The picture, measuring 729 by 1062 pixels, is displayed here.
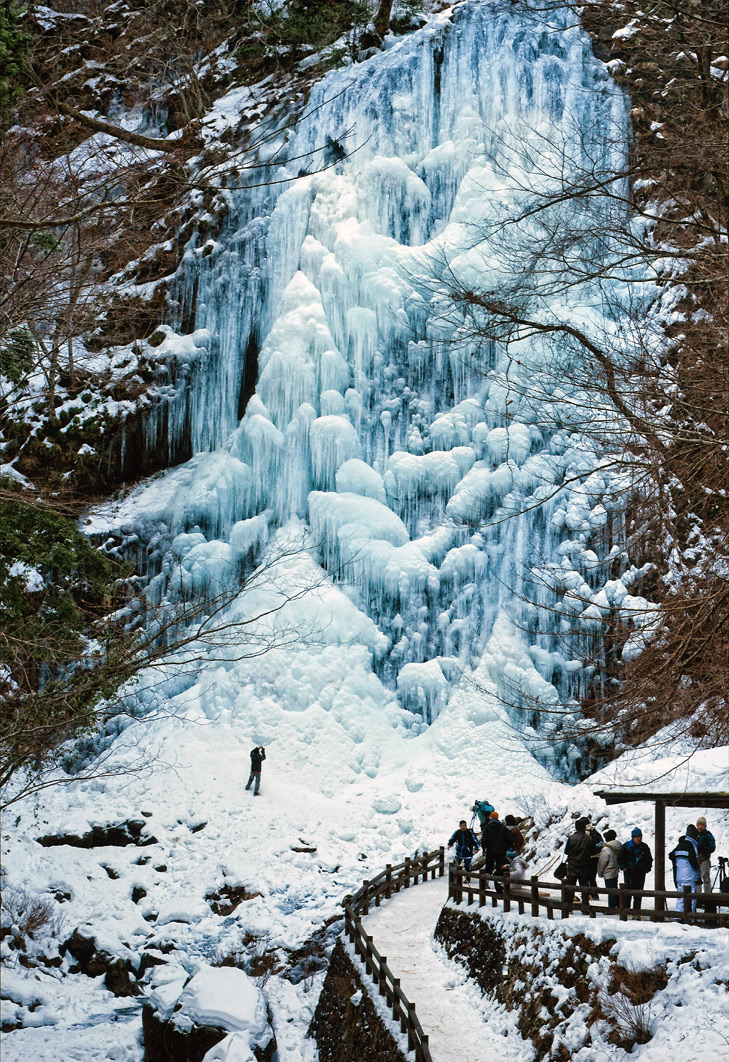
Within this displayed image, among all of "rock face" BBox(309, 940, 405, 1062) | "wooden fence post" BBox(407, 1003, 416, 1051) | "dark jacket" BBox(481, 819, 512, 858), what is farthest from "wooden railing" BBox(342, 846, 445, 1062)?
"dark jacket" BBox(481, 819, 512, 858)

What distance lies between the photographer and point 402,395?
71.1ft

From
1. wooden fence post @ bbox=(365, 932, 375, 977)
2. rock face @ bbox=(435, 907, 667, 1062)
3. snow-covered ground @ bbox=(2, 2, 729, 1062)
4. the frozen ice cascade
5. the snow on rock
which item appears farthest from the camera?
the frozen ice cascade

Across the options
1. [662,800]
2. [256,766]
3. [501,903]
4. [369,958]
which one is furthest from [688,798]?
[256,766]

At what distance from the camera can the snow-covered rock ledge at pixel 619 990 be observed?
692 cm

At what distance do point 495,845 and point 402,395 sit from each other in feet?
41.2

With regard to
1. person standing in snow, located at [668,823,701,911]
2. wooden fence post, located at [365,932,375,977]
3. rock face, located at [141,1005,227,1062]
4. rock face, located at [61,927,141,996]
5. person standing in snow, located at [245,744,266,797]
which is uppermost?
person standing in snow, located at [668,823,701,911]

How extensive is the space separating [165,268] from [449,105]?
26.5 feet

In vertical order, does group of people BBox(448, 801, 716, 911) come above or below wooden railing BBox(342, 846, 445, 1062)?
above

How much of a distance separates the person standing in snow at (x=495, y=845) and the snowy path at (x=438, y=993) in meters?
1.17

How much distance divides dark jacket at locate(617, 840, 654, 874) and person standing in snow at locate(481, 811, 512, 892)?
83.8 inches

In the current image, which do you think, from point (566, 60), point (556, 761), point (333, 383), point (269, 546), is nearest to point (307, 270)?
point (333, 383)

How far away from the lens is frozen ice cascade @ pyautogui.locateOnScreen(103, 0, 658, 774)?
770 inches

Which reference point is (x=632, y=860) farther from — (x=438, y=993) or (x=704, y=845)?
(x=438, y=993)

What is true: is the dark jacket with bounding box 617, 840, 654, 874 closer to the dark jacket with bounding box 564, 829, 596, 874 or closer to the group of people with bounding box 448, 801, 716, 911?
the group of people with bounding box 448, 801, 716, 911
